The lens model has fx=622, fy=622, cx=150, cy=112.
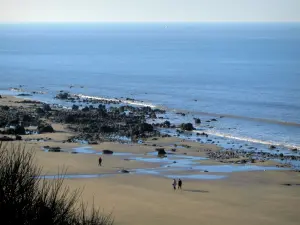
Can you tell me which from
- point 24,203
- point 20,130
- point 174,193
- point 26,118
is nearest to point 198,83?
point 26,118

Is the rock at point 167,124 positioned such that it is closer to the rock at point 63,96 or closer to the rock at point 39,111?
the rock at point 39,111

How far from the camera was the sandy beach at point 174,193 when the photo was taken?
2536 cm

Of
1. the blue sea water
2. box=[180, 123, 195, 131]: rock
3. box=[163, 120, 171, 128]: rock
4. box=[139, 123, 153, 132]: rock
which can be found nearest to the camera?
box=[139, 123, 153, 132]: rock

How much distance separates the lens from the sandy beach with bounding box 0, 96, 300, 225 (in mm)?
25359

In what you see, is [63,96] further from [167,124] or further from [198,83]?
[198,83]

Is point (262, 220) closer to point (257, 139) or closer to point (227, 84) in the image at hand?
point (257, 139)

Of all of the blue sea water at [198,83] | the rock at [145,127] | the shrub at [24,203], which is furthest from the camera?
the blue sea water at [198,83]

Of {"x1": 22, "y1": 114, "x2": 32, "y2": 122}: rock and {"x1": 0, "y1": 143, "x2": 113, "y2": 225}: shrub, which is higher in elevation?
{"x1": 22, "y1": 114, "x2": 32, "y2": 122}: rock

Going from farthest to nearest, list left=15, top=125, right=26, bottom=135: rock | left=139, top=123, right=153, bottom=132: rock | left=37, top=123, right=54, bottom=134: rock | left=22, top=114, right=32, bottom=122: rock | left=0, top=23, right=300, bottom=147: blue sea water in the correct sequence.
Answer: left=0, top=23, right=300, bottom=147: blue sea water, left=22, top=114, right=32, bottom=122: rock, left=139, top=123, right=153, bottom=132: rock, left=37, top=123, right=54, bottom=134: rock, left=15, top=125, right=26, bottom=135: rock

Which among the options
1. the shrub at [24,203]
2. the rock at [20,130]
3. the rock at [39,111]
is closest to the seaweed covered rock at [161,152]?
the rock at [20,130]

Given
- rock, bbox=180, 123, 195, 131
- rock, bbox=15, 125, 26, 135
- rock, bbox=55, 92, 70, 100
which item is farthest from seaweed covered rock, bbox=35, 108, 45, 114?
rock, bbox=55, 92, 70, 100

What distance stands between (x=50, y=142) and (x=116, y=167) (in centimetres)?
824

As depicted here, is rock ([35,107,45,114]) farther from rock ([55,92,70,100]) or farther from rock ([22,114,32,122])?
rock ([55,92,70,100])

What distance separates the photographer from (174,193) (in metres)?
29.1
